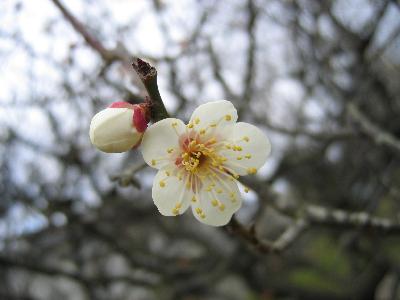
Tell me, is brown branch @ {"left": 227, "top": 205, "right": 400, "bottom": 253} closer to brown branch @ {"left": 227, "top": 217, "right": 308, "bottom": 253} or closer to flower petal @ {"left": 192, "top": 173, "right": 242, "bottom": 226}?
brown branch @ {"left": 227, "top": 217, "right": 308, "bottom": 253}

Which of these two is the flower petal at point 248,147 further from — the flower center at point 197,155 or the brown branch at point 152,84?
the brown branch at point 152,84

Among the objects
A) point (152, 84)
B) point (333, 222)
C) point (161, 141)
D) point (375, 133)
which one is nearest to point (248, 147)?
point (161, 141)

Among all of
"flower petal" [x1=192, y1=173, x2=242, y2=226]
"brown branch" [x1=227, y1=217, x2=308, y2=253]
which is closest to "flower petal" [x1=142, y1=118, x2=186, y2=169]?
"flower petal" [x1=192, y1=173, x2=242, y2=226]

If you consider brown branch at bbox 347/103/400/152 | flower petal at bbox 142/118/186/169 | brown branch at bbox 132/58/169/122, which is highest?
brown branch at bbox 347/103/400/152

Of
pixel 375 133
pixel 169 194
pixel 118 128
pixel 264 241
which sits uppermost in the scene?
pixel 375 133

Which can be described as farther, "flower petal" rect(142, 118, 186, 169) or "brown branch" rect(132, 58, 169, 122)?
"flower petal" rect(142, 118, 186, 169)

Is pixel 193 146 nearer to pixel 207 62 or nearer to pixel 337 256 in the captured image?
pixel 207 62

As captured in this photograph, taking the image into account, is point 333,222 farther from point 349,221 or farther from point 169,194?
point 169,194
